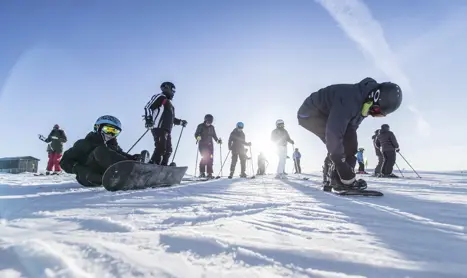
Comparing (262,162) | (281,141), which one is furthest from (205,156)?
(262,162)

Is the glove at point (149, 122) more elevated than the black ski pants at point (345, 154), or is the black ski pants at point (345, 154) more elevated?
the glove at point (149, 122)

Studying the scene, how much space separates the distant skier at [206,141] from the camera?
9.64 metres

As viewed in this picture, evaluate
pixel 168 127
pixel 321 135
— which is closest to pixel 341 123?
pixel 321 135

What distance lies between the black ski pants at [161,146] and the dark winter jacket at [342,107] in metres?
3.25

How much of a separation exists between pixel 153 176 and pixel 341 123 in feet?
9.04

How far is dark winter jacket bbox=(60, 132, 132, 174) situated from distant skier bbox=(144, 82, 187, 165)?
1.38 metres

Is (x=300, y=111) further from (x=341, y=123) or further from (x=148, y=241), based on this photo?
(x=148, y=241)

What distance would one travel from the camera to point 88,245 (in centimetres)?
103

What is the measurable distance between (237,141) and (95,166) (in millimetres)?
7069

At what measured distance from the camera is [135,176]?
12.3 ft

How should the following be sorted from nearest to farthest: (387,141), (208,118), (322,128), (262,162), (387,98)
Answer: (387,98) < (322,128) < (208,118) < (387,141) < (262,162)

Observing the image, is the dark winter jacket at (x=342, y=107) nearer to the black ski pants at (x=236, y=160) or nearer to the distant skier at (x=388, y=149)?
the black ski pants at (x=236, y=160)

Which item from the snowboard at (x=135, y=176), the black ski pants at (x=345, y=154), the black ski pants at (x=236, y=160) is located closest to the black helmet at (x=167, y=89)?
the snowboard at (x=135, y=176)

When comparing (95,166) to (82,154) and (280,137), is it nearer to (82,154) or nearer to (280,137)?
(82,154)
